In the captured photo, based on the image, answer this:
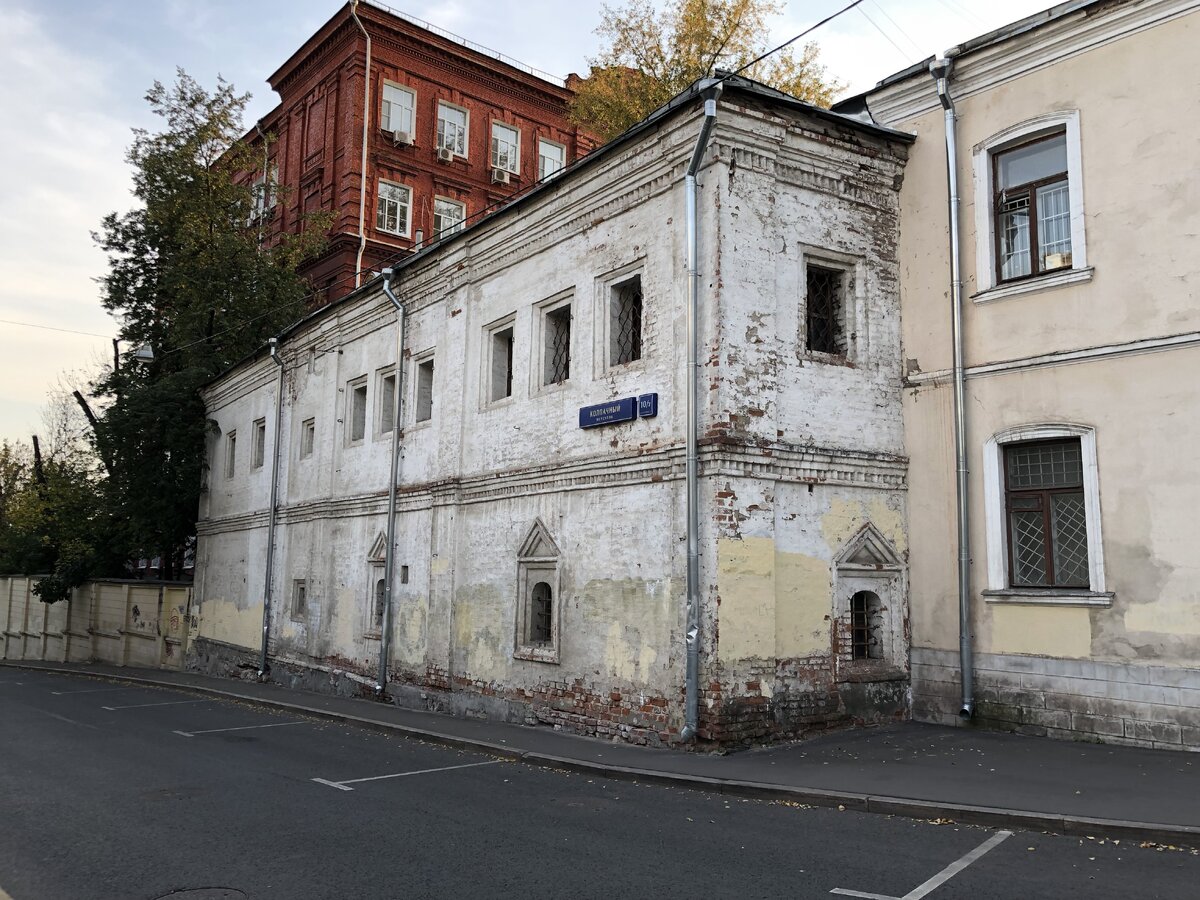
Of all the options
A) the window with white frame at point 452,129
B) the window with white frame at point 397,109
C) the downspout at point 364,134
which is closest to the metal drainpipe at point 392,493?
the downspout at point 364,134

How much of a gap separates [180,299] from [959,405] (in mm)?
24077

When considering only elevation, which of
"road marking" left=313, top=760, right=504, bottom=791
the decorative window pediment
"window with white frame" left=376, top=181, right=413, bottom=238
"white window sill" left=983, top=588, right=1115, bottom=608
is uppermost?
"window with white frame" left=376, top=181, right=413, bottom=238

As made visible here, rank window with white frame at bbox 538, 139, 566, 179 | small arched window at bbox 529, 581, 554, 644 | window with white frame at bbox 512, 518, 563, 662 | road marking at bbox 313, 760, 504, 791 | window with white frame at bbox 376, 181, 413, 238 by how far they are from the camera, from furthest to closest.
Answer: window with white frame at bbox 538, 139, 566, 179 → window with white frame at bbox 376, 181, 413, 238 → small arched window at bbox 529, 581, 554, 644 → window with white frame at bbox 512, 518, 563, 662 → road marking at bbox 313, 760, 504, 791

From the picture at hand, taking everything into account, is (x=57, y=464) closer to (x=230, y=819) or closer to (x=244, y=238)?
Result: (x=244, y=238)

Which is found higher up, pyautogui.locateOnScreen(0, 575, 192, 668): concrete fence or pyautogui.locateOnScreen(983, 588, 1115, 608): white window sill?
pyautogui.locateOnScreen(983, 588, 1115, 608): white window sill

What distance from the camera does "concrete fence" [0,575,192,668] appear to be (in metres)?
27.3

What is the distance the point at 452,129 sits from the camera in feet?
111

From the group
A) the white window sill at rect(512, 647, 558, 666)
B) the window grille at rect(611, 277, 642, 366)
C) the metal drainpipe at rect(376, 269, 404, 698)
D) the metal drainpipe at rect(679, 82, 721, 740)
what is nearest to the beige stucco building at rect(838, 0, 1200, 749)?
the metal drainpipe at rect(679, 82, 721, 740)

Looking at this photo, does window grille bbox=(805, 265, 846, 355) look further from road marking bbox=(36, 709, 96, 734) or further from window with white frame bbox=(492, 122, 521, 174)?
window with white frame bbox=(492, 122, 521, 174)

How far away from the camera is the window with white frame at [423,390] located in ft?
55.7

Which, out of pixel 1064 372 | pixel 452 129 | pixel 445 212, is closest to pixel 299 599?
pixel 1064 372

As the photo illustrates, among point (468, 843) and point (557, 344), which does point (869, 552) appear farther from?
point (468, 843)

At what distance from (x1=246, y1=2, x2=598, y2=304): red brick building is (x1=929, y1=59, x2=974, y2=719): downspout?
2084 cm

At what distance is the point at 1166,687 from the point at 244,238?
2708 centimetres
